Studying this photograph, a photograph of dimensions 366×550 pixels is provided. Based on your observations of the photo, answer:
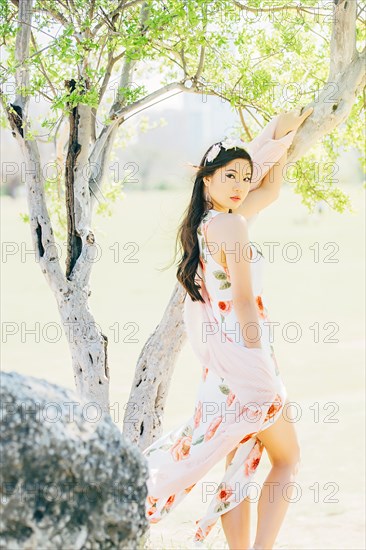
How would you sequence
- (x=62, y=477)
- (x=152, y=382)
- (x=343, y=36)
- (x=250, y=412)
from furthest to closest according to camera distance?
(x=152, y=382), (x=343, y=36), (x=250, y=412), (x=62, y=477)

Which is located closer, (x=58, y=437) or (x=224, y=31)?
(x=58, y=437)

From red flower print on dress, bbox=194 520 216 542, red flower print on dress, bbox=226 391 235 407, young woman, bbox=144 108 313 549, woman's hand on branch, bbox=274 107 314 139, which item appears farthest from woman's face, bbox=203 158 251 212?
red flower print on dress, bbox=194 520 216 542

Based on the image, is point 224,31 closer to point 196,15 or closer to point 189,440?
point 196,15

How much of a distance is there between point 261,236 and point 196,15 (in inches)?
1475

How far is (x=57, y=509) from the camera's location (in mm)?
2139

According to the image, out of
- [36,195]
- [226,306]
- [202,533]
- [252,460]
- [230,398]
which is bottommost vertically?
[202,533]

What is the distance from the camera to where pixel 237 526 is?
10.4 feet

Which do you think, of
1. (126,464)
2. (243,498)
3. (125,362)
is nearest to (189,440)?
(243,498)

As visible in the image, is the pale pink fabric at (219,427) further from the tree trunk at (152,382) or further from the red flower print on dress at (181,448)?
the tree trunk at (152,382)

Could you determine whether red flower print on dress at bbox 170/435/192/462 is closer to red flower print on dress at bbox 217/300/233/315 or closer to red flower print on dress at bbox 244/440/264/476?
red flower print on dress at bbox 244/440/264/476

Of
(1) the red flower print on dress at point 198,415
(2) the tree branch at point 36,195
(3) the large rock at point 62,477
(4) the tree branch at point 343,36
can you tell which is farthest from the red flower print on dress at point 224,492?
(4) the tree branch at point 343,36

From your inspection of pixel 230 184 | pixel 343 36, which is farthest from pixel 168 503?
pixel 343 36

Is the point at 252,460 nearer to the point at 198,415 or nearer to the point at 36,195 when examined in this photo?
the point at 198,415

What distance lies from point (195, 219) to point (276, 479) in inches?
39.2
